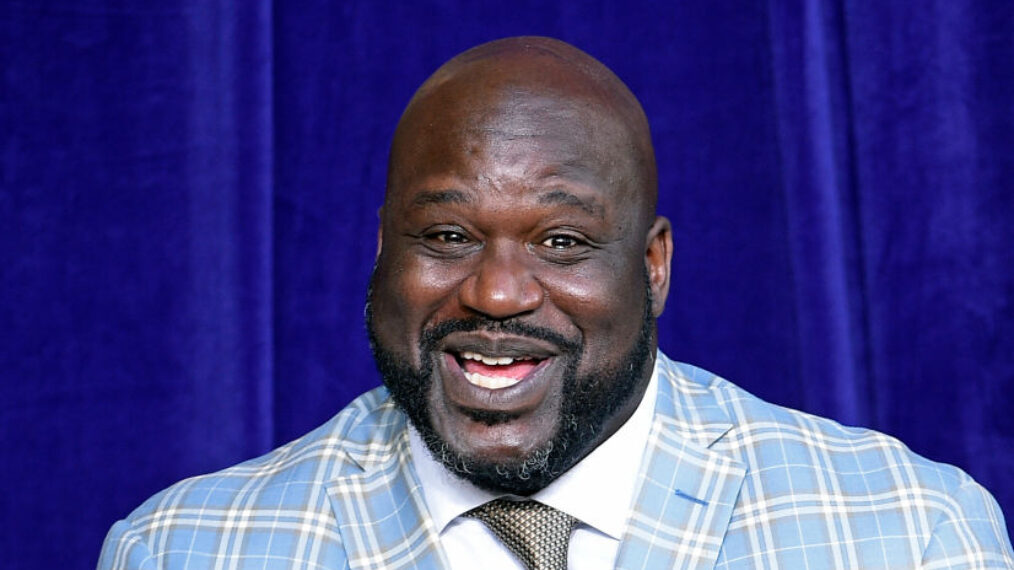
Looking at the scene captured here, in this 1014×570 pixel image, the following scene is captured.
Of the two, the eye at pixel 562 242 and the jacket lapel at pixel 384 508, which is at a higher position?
the eye at pixel 562 242

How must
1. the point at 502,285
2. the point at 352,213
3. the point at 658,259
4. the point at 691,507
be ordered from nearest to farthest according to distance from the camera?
the point at 502,285, the point at 691,507, the point at 658,259, the point at 352,213

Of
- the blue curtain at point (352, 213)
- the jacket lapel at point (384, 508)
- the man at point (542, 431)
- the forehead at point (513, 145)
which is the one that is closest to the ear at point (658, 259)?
the man at point (542, 431)

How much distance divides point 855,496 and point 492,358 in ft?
1.60

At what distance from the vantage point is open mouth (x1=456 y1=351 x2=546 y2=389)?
5.39 ft

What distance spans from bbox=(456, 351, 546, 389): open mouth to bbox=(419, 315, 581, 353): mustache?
29mm

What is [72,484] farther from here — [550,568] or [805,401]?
[805,401]

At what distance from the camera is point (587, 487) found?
1748mm

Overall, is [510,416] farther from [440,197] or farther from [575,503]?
[440,197]

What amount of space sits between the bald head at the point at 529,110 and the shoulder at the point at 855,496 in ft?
1.12

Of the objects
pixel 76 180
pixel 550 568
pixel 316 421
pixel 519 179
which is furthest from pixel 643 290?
pixel 76 180

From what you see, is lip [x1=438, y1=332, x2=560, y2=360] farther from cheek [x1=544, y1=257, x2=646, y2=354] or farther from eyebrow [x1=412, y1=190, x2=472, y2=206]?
eyebrow [x1=412, y1=190, x2=472, y2=206]

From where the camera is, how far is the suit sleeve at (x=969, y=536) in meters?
1.67

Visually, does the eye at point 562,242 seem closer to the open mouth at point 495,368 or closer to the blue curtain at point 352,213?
the open mouth at point 495,368

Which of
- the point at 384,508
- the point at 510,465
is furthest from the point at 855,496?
the point at 384,508
